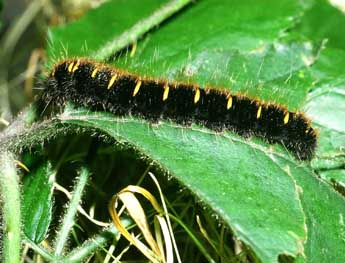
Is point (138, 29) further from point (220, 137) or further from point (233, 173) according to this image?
point (233, 173)

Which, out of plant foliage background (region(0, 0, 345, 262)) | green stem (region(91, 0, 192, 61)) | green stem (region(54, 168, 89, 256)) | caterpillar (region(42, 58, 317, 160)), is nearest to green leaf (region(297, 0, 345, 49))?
plant foliage background (region(0, 0, 345, 262))

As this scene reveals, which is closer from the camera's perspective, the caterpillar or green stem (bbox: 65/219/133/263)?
green stem (bbox: 65/219/133/263)

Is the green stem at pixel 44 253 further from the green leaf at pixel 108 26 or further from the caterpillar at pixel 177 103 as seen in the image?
the green leaf at pixel 108 26

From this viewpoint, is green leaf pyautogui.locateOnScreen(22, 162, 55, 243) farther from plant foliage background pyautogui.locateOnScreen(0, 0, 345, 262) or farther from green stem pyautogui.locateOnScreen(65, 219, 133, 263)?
green stem pyautogui.locateOnScreen(65, 219, 133, 263)

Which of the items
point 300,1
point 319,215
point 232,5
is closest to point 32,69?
point 232,5

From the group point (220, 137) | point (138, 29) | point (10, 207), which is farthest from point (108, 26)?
point (10, 207)

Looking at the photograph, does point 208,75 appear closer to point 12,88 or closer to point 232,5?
point 232,5

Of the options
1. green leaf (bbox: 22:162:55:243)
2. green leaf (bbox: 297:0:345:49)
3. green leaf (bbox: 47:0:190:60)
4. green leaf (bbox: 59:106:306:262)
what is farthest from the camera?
green leaf (bbox: 297:0:345:49)
